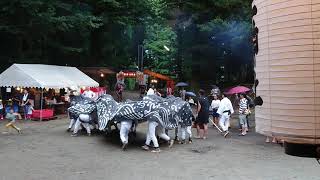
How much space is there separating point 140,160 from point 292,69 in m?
10.6

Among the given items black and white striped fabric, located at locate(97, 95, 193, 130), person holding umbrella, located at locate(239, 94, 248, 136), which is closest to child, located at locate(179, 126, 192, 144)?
black and white striped fabric, located at locate(97, 95, 193, 130)

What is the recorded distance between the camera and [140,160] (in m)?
13.1

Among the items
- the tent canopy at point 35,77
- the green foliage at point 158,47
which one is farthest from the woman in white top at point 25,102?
the green foliage at point 158,47

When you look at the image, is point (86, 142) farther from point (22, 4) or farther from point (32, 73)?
point (22, 4)

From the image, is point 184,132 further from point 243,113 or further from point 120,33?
point 120,33

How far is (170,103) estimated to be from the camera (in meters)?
16.1

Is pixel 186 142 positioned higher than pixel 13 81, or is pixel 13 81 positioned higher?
pixel 13 81

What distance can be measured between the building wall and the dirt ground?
7896mm

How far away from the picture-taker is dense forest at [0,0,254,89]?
28719mm

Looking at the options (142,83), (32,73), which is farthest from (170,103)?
(142,83)

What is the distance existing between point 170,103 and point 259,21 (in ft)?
42.1

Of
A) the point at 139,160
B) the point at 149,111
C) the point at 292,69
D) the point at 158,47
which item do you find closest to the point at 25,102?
the point at 149,111

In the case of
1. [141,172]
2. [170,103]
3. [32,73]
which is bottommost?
[141,172]

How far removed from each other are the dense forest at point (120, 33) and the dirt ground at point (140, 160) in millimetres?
12992
